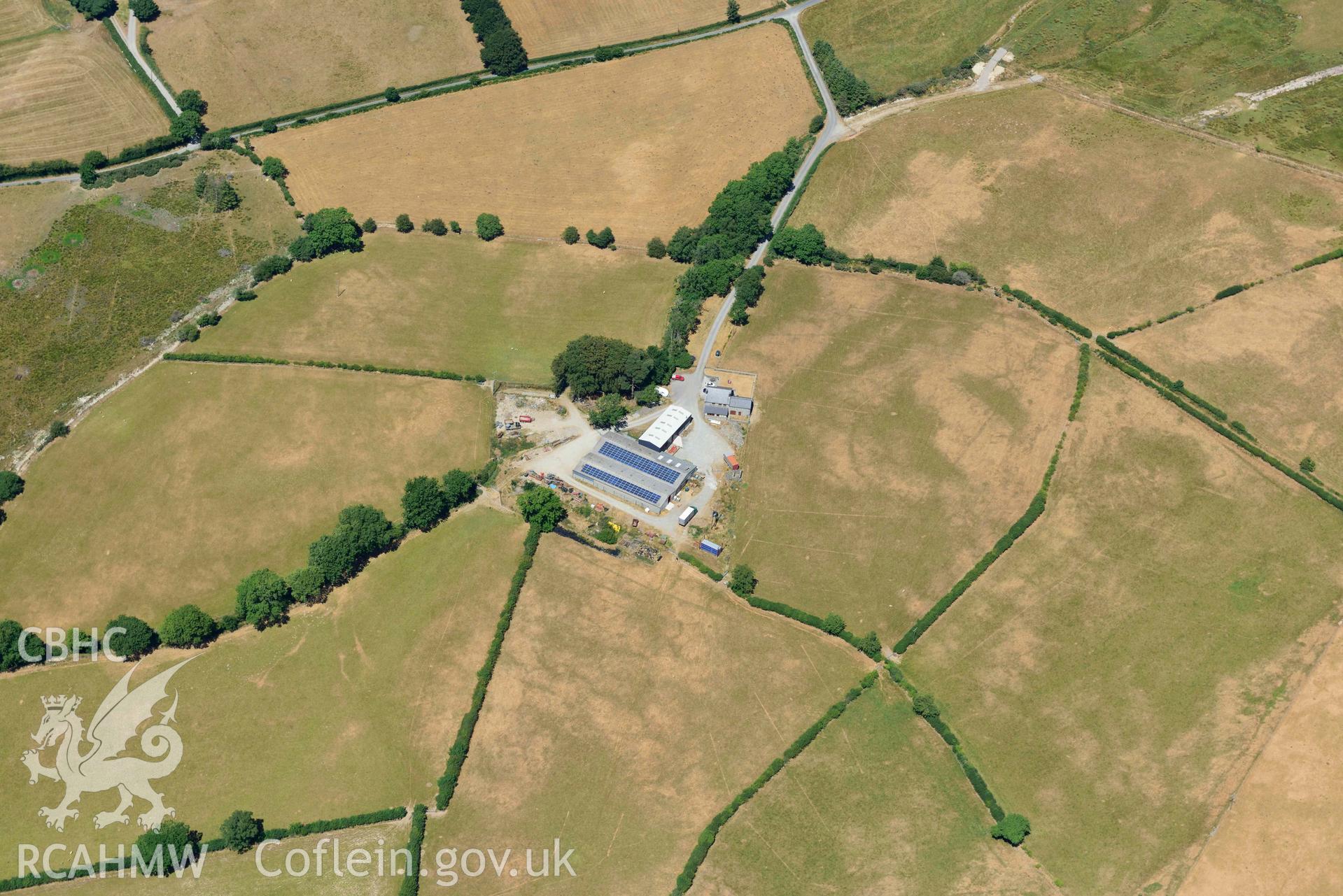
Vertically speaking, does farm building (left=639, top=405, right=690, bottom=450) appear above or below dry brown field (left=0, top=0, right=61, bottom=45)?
below

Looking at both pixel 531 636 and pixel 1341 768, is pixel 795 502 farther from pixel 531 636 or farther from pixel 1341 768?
pixel 1341 768

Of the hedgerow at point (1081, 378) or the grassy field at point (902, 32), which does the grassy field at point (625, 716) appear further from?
the grassy field at point (902, 32)

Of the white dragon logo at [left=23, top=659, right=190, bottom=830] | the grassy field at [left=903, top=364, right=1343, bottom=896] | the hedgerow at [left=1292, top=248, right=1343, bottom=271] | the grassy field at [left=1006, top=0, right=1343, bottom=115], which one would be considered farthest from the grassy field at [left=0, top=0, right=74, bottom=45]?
the hedgerow at [left=1292, top=248, right=1343, bottom=271]

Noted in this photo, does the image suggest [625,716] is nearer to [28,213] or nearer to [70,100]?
[28,213]

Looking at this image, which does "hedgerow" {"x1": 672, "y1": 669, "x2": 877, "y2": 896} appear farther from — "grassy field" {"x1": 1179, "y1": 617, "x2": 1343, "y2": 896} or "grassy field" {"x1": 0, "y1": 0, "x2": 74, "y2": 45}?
"grassy field" {"x1": 0, "y1": 0, "x2": 74, "y2": 45}

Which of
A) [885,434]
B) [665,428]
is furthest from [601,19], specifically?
[885,434]
